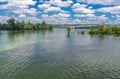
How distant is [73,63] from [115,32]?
112m

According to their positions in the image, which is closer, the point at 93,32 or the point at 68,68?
the point at 68,68

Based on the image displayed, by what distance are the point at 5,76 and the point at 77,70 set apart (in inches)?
467

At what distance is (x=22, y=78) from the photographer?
2792cm

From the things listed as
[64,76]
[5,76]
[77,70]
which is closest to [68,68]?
[77,70]

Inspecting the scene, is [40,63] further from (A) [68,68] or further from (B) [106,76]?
(B) [106,76]

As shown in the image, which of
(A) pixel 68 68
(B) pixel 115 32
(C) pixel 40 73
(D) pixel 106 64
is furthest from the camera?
(B) pixel 115 32

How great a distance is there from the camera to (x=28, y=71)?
104ft

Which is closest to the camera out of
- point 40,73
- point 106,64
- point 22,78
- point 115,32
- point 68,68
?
point 22,78

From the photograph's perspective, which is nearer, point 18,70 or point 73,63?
point 18,70

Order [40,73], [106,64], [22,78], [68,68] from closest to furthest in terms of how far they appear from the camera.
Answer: [22,78] → [40,73] → [68,68] → [106,64]

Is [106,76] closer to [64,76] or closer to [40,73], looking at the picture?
[64,76]

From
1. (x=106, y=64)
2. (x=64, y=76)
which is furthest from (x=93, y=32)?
(x=64, y=76)

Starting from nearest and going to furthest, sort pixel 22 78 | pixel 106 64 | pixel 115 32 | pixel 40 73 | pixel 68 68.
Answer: pixel 22 78 → pixel 40 73 → pixel 68 68 → pixel 106 64 → pixel 115 32

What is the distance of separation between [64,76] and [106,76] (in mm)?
6487
